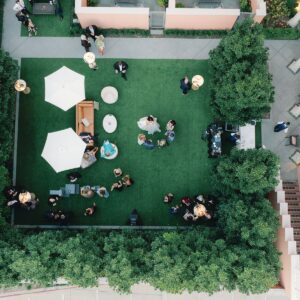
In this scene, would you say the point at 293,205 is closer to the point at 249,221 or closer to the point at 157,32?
the point at 249,221

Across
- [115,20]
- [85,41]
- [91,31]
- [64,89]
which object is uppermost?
[115,20]

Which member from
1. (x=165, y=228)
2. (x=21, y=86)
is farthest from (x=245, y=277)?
(x=21, y=86)

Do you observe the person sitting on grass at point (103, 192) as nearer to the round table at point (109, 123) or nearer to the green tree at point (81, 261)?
the round table at point (109, 123)

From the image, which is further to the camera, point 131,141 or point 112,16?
point 131,141

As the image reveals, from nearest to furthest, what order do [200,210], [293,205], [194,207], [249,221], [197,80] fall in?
1. [249,221]
2. [200,210]
3. [194,207]
4. [293,205]
5. [197,80]

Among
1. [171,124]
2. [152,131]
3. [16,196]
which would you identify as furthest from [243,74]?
[16,196]

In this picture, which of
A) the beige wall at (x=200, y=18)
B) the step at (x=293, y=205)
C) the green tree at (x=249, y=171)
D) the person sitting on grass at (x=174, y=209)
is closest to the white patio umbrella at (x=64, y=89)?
the beige wall at (x=200, y=18)

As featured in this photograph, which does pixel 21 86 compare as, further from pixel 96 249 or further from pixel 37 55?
pixel 96 249
